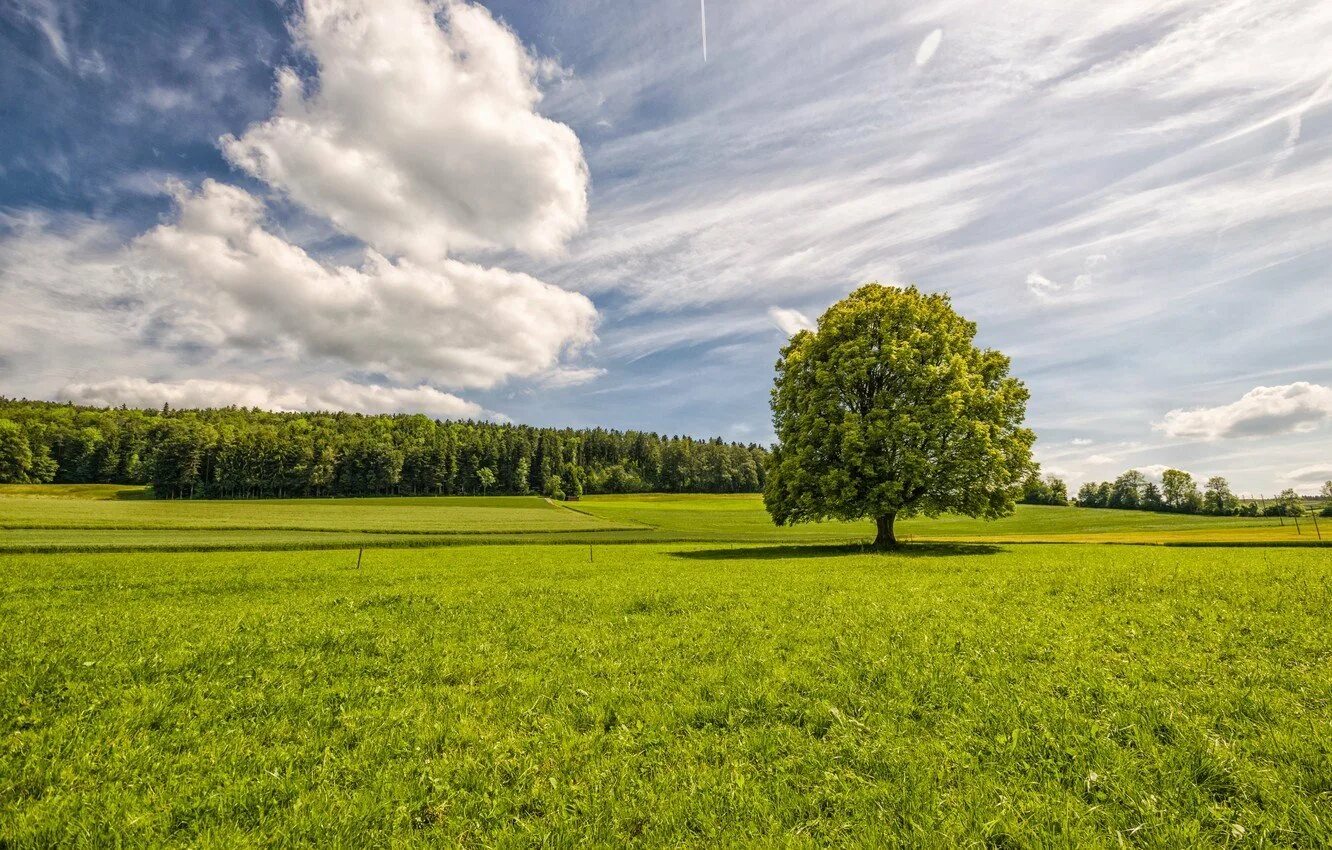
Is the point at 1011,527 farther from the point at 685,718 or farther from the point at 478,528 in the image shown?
the point at 685,718

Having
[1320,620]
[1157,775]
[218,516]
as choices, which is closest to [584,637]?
[1157,775]

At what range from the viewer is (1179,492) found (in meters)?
137

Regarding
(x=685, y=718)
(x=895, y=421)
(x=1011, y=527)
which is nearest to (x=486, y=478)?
(x=1011, y=527)

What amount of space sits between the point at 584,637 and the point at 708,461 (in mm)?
181108

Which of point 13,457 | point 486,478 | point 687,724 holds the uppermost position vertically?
point 13,457

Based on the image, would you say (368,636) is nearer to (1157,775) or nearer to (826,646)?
(826,646)

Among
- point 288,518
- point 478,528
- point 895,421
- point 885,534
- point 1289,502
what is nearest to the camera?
point 895,421

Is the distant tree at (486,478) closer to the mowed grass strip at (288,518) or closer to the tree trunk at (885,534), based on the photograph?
the mowed grass strip at (288,518)

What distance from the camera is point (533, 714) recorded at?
8.09m

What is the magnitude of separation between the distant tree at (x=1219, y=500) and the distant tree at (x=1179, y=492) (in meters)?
1.76

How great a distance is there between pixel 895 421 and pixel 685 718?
2951cm

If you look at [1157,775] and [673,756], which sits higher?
[1157,775]

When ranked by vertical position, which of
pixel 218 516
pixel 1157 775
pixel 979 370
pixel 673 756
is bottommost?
pixel 218 516

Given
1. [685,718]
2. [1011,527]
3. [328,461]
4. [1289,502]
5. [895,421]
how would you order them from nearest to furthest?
[685,718]
[895,421]
[1011,527]
[1289,502]
[328,461]
